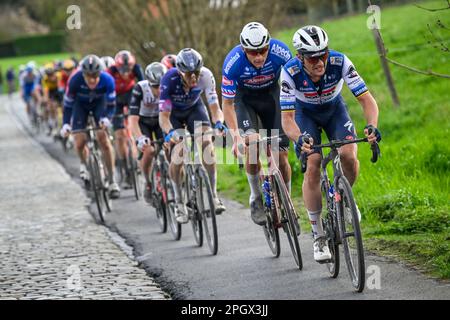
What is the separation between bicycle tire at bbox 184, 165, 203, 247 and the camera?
10.9 metres

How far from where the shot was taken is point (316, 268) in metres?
8.90

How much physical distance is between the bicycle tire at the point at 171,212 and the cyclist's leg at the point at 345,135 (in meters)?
3.52

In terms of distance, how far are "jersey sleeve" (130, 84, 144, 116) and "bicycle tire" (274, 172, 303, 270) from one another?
423 centimetres

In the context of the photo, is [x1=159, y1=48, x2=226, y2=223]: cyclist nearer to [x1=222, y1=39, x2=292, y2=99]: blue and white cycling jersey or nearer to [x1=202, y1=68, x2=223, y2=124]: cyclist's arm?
[x1=202, y1=68, x2=223, y2=124]: cyclist's arm

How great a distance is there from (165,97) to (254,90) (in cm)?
171

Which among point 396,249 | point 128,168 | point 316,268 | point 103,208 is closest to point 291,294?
point 316,268

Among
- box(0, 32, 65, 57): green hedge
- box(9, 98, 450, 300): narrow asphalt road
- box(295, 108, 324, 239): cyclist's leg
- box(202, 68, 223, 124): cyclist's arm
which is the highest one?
box(0, 32, 65, 57): green hedge

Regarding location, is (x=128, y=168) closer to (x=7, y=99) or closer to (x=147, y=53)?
(x=147, y=53)

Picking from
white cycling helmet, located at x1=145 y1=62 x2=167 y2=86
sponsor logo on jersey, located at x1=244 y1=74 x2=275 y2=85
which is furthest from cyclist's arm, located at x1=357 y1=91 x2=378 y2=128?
white cycling helmet, located at x1=145 y1=62 x2=167 y2=86

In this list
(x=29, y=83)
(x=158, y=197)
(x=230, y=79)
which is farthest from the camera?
(x=29, y=83)

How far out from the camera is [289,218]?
29.2ft

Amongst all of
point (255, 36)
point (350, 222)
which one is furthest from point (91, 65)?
point (350, 222)

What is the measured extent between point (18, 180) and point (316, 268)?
11.9 meters

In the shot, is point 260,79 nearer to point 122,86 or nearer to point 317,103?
point 317,103
